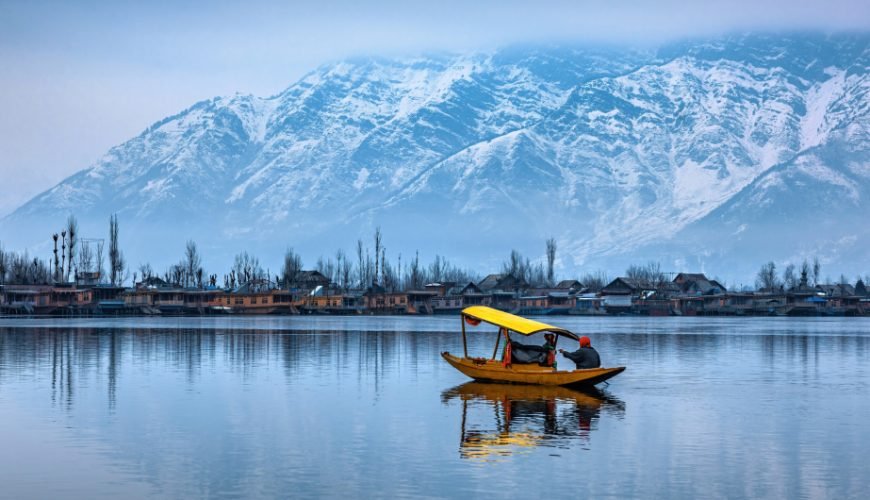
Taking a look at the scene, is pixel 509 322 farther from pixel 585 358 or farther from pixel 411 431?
pixel 411 431

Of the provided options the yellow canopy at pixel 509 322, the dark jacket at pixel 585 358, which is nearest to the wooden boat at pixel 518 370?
the yellow canopy at pixel 509 322

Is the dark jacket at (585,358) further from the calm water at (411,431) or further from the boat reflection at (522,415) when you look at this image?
the calm water at (411,431)

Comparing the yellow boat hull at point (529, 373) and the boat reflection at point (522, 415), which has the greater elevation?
the yellow boat hull at point (529, 373)

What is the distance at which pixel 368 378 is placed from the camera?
64688mm

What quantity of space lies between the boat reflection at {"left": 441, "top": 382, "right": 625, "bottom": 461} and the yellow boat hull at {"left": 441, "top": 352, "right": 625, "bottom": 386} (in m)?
0.48

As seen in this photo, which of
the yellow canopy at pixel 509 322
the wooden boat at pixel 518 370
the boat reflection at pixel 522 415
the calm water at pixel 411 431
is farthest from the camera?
the yellow canopy at pixel 509 322

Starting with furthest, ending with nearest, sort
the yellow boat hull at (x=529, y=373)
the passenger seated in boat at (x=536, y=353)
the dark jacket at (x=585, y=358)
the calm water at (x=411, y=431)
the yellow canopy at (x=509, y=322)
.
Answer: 1. the yellow canopy at (x=509, y=322)
2. the passenger seated in boat at (x=536, y=353)
3. the dark jacket at (x=585, y=358)
4. the yellow boat hull at (x=529, y=373)
5. the calm water at (x=411, y=431)

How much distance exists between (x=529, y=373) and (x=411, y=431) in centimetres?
1362

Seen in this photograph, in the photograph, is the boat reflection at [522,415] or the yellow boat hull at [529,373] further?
the yellow boat hull at [529,373]

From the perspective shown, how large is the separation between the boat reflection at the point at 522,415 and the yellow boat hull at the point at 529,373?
48 centimetres

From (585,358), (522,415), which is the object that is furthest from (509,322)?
(522,415)

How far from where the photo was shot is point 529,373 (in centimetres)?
5625

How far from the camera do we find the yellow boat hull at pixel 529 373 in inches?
2159

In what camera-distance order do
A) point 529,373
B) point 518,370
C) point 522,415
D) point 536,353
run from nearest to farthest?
point 522,415, point 529,373, point 518,370, point 536,353
